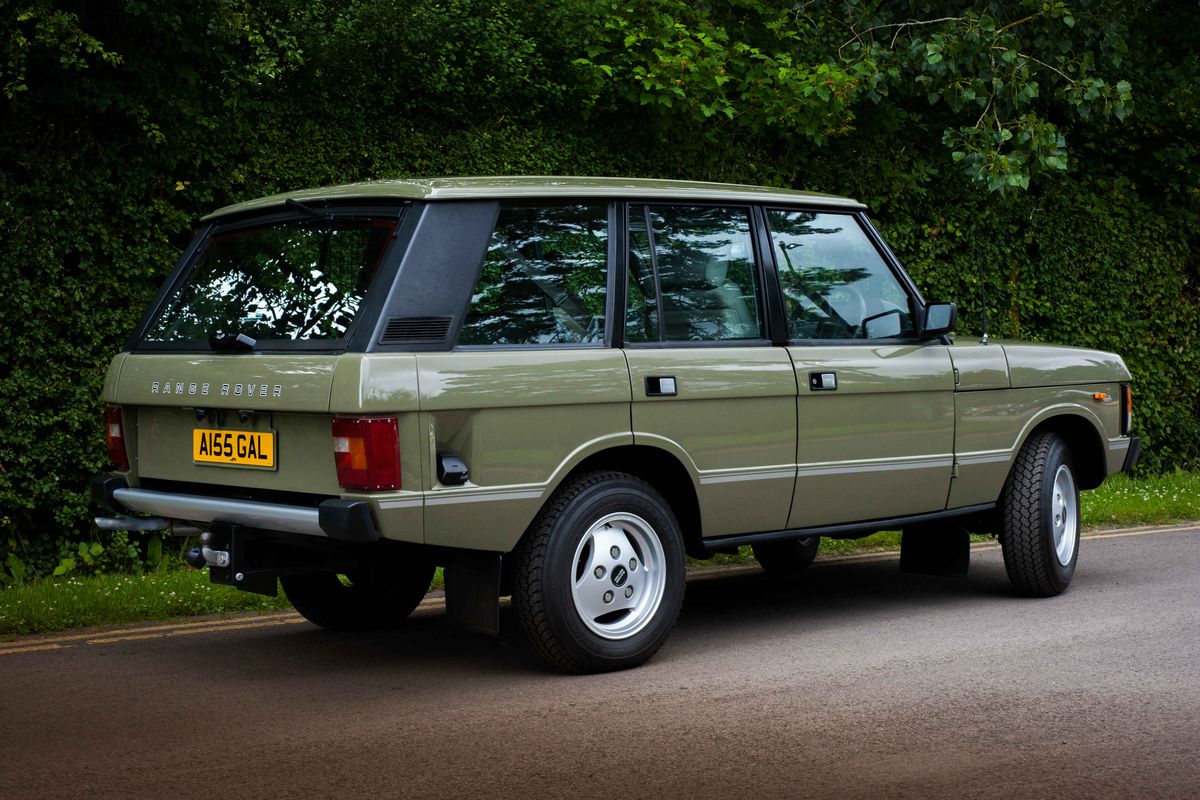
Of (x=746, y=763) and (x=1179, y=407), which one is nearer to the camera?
(x=746, y=763)

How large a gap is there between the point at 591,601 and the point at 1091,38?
342 inches

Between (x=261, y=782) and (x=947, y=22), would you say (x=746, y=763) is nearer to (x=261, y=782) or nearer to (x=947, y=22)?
(x=261, y=782)

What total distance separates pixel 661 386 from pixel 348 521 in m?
1.58

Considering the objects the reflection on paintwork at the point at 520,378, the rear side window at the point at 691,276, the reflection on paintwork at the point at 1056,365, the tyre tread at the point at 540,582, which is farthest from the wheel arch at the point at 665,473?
the reflection on paintwork at the point at 1056,365

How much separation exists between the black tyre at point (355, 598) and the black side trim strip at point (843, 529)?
1464 mm

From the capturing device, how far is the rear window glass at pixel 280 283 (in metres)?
5.80

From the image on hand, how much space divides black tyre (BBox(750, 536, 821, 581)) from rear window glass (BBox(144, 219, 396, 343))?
407 centimetres

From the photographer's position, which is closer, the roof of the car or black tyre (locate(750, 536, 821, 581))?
the roof of the car

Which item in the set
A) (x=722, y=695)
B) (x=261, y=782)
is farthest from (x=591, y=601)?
(x=261, y=782)

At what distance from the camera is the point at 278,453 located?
5789 mm

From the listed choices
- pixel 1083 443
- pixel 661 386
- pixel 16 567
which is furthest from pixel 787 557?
pixel 16 567

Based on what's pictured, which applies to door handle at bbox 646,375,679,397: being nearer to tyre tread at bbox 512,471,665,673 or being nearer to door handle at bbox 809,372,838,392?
tyre tread at bbox 512,471,665,673

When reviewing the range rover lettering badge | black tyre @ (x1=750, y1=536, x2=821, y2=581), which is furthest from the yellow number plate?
black tyre @ (x1=750, y1=536, x2=821, y2=581)

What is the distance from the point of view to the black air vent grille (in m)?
5.57
